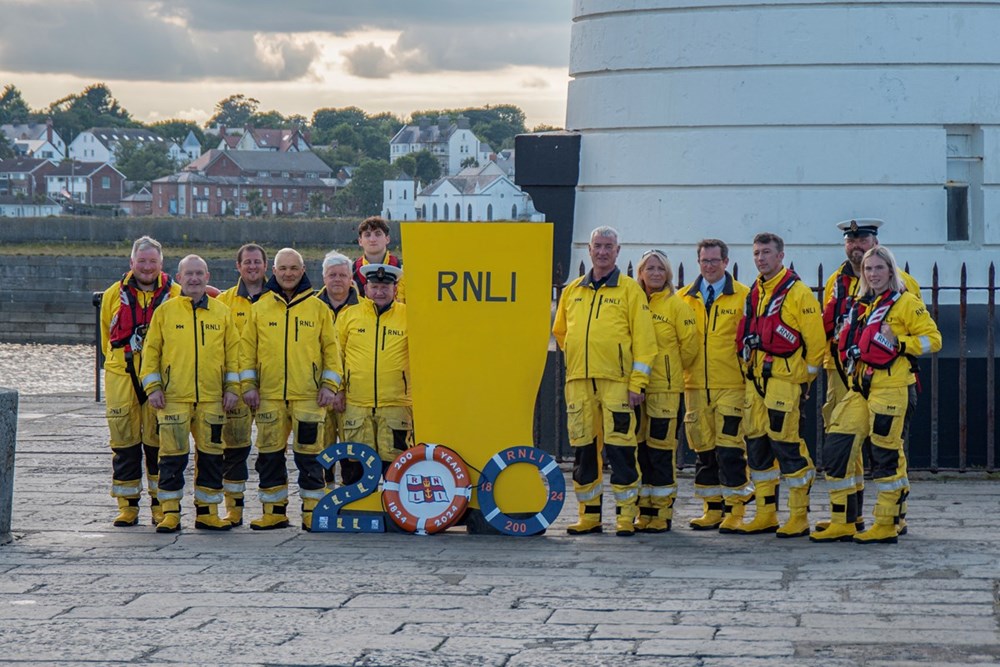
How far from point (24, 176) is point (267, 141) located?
84.8 ft

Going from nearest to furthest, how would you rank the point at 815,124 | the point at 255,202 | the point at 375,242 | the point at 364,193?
the point at 375,242 < the point at 815,124 < the point at 364,193 < the point at 255,202

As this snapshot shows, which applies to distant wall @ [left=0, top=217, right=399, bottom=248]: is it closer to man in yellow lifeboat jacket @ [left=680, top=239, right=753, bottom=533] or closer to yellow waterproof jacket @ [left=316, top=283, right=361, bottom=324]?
yellow waterproof jacket @ [left=316, top=283, right=361, bottom=324]

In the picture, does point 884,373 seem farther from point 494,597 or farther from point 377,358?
point 377,358

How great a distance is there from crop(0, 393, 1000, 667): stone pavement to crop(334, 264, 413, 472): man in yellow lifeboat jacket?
629mm

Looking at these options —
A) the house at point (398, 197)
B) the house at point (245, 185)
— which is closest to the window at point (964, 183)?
the house at point (398, 197)

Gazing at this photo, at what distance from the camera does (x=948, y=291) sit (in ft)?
39.3

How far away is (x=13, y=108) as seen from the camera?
193 meters

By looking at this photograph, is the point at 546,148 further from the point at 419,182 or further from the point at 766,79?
the point at 419,182

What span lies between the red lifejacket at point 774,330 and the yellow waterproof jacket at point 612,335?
56 centimetres

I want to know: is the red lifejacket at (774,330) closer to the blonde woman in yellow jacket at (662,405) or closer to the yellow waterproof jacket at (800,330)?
the yellow waterproof jacket at (800,330)

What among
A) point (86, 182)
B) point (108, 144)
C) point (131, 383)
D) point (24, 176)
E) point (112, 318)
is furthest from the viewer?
point (108, 144)

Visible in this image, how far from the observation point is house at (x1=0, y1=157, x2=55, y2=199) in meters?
138

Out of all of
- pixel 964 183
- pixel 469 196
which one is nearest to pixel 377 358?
pixel 964 183

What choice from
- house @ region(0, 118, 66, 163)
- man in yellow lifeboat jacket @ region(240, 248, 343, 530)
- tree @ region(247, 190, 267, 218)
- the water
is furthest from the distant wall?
house @ region(0, 118, 66, 163)
